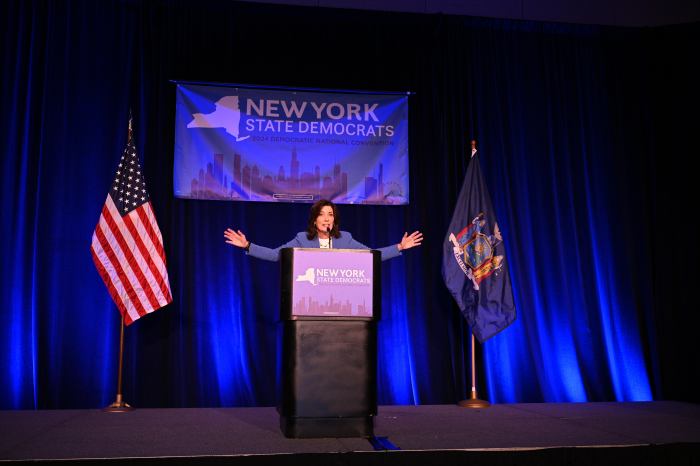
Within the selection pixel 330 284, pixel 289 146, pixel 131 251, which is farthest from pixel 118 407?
pixel 289 146

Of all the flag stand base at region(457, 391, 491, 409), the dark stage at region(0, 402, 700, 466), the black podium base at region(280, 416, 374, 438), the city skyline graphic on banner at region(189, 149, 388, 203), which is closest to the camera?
the dark stage at region(0, 402, 700, 466)

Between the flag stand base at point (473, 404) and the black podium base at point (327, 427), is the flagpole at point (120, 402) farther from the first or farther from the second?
the flag stand base at point (473, 404)

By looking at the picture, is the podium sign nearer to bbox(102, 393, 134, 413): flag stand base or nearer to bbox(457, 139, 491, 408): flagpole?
bbox(457, 139, 491, 408): flagpole

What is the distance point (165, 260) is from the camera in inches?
189

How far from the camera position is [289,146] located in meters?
5.50

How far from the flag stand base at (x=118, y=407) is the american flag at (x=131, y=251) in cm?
57

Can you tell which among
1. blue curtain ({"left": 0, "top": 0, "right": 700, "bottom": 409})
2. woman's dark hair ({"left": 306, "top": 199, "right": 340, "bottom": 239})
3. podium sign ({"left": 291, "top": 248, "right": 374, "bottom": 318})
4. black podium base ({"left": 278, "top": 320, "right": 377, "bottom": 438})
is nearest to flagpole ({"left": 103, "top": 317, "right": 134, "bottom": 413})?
blue curtain ({"left": 0, "top": 0, "right": 700, "bottom": 409})

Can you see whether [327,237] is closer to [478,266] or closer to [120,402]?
[478,266]

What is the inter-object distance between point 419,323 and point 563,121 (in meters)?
2.44

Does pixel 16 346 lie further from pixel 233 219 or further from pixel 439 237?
pixel 439 237

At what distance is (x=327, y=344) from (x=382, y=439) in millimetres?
557

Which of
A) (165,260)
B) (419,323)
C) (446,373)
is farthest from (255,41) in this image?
(446,373)

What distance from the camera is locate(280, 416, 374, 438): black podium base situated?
315 cm

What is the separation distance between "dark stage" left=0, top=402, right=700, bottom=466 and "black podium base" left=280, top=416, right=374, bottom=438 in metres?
0.06
